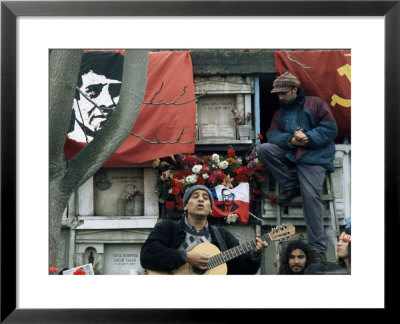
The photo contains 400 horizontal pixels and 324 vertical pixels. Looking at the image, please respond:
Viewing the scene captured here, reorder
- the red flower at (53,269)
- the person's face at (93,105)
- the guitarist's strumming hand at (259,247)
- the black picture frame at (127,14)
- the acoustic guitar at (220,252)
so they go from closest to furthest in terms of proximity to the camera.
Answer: the black picture frame at (127,14)
the red flower at (53,269)
the acoustic guitar at (220,252)
the guitarist's strumming hand at (259,247)
the person's face at (93,105)

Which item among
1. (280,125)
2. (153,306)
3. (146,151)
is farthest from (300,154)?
(153,306)

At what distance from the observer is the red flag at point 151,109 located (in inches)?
200

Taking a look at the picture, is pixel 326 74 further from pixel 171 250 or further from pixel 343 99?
pixel 171 250

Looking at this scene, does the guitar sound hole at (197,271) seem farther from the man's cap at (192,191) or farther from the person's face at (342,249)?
the person's face at (342,249)

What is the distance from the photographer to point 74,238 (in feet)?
17.0

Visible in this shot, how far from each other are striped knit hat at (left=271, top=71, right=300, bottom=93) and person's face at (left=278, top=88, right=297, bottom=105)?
0.09 feet

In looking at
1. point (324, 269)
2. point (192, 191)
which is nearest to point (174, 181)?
point (192, 191)

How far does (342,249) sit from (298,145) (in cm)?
98

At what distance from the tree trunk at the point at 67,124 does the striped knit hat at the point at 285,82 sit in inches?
46.1

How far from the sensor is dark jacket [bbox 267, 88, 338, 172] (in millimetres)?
5168

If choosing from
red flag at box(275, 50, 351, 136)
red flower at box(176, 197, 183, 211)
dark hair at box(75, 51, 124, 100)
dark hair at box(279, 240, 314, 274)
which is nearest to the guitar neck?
dark hair at box(279, 240, 314, 274)

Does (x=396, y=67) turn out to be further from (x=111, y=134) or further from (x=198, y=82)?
(x=111, y=134)

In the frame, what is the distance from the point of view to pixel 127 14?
4.39 metres

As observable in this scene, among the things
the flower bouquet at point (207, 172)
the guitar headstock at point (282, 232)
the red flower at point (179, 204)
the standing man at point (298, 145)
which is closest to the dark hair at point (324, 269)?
the guitar headstock at point (282, 232)
